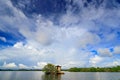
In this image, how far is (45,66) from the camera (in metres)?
117

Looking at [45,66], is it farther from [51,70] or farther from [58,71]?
[58,71]

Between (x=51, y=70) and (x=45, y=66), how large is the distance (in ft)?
19.6

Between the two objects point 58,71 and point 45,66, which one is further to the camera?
point 58,71

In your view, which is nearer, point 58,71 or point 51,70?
point 51,70

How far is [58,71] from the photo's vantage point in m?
125

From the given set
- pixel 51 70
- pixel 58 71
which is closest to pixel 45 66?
pixel 51 70

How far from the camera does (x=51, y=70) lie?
115750 mm

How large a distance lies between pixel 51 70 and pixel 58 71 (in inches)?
440

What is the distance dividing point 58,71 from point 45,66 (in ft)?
47.4
